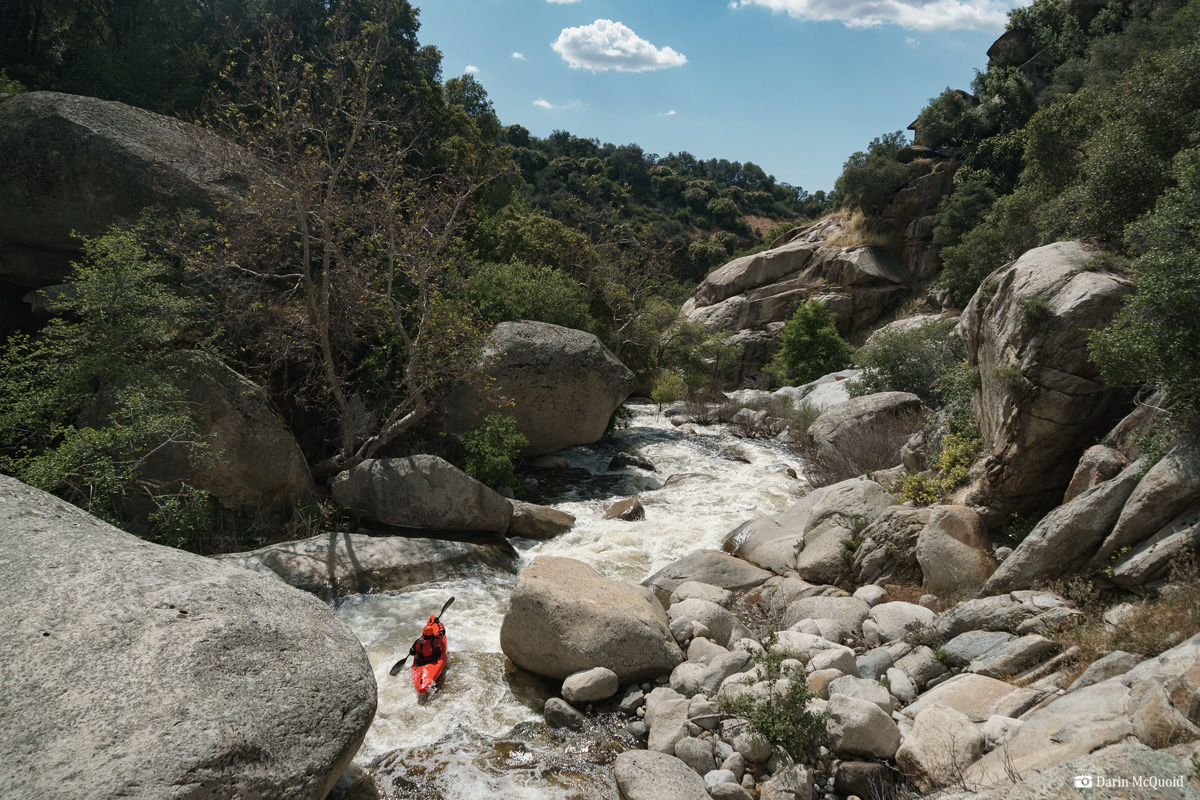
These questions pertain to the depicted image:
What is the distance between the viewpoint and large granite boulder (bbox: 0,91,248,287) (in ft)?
42.3

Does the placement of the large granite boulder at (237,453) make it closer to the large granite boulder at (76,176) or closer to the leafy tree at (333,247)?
the leafy tree at (333,247)

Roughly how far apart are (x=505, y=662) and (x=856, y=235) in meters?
40.5

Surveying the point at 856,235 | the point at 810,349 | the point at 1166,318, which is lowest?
the point at 810,349

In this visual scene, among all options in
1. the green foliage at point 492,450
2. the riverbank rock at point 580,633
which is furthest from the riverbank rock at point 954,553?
the green foliage at point 492,450

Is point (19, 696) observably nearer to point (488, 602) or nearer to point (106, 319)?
point (488, 602)

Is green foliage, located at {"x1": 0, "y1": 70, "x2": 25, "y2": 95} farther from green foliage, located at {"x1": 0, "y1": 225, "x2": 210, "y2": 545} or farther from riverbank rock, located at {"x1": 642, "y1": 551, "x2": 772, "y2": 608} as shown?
riverbank rock, located at {"x1": 642, "y1": 551, "x2": 772, "y2": 608}

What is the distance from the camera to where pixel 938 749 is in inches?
211

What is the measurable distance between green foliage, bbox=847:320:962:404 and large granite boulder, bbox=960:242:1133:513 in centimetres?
959

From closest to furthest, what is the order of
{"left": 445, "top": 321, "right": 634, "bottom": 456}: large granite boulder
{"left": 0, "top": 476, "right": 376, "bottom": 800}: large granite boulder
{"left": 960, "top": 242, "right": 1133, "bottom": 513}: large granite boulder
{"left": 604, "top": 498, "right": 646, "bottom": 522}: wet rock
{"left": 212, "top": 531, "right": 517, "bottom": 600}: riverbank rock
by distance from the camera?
{"left": 0, "top": 476, "right": 376, "bottom": 800}: large granite boulder → {"left": 960, "top": 242, "right": 1133, "bottom": 513}: large granite boulder → {"left": 212, "top": 531, "right": 517, "bottom": 600}: riverbank rock → {"left": 604, "top": 498, "right": 646, "bottom": 522}: wet rock → {"left": 445, "top": 321, "right": 634, "bottom": 456}: large granite boulder

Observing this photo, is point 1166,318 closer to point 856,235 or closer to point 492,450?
point 492,450

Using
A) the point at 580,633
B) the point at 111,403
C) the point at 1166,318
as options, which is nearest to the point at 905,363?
the point at 1166,318

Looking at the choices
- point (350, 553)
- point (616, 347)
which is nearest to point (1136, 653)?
point (350, 553)

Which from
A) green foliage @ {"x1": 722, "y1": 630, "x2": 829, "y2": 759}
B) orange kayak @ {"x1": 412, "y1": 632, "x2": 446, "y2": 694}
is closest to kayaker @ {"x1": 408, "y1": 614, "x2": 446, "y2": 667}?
orange kayak @ {"x1": 412, "y1": 632, "x2": 446, "y2": 694}

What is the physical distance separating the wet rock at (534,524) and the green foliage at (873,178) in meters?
36.3
